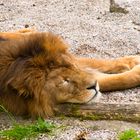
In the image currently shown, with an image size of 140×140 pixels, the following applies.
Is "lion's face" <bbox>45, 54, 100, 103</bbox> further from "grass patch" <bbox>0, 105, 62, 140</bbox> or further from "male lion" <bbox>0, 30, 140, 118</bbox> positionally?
"grass patch" <bbox>0, 105, 62, 140</bbox>

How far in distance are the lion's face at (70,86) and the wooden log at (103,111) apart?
0.05m

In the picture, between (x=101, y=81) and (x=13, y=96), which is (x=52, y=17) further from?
(x=13, y=96)

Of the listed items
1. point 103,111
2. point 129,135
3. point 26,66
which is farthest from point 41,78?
point 129,135

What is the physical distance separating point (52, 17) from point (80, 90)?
9.52 ft

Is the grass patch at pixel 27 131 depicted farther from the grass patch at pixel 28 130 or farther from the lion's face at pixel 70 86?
the lion's face at pixel 70 86

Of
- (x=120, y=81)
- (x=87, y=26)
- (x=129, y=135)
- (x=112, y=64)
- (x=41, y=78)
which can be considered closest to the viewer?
(x=129, y=135)

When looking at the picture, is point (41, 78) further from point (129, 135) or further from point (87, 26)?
point (87, 26)

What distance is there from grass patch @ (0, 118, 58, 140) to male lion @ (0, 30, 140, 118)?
134 mm

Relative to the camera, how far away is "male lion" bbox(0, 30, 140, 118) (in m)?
3.68

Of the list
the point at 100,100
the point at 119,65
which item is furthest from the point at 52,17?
the point at 100,100

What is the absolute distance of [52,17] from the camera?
256 inches

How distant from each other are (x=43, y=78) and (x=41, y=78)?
0.05ft

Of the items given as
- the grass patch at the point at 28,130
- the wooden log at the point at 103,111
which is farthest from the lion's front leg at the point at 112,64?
the grass patch at the point at 28,130

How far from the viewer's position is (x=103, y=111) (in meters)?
3.76
